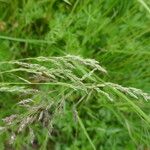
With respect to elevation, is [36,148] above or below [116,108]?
below

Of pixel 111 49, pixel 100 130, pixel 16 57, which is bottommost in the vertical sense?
pixel 100 130

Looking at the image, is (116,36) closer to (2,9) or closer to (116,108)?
(116,108)

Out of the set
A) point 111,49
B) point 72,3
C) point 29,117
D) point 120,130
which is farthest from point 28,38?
point 29,117

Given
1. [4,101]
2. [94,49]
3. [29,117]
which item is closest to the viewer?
[29,117]

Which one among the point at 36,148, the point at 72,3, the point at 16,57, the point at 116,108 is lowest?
the point at 36,148

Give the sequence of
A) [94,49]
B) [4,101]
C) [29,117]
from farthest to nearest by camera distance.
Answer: [94,49], [4,101], [29,117]

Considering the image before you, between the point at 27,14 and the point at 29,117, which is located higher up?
the point at 27,14

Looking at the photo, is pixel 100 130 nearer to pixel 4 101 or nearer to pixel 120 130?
pixel 120 130

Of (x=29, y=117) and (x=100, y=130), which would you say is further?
(x=100, y=130)

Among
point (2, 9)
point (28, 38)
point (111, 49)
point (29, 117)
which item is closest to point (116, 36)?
point (111, 49)
